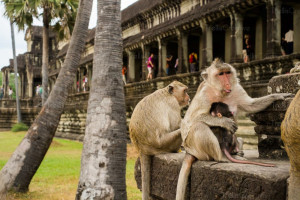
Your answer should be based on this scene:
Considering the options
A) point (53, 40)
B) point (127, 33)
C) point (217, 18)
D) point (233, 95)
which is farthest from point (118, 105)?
point (53, 40)

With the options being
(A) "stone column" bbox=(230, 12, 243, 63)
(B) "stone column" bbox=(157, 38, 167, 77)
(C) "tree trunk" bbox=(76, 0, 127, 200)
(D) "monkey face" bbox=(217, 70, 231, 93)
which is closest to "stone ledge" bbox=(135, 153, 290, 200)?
(D) "monkey face" bbox=(217, 70, 231, 93)

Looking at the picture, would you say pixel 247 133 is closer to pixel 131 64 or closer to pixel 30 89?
pixel 131 64

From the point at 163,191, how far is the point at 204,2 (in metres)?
14.0

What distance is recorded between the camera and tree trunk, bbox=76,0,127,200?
18.1 feet

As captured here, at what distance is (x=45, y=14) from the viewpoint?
20.0 m

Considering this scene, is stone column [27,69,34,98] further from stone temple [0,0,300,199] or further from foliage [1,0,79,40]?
foliage [1,0,79,40]

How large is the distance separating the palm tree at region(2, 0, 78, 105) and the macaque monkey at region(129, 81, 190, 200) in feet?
49.8

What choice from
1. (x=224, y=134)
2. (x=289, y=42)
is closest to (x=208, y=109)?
(x=224, y=134)

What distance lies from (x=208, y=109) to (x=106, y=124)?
2.57m

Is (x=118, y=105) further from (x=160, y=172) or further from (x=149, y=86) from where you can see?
(x=149, y=86)

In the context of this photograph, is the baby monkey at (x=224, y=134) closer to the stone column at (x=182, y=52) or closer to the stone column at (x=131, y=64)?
the stone column at (x=182, y=52)

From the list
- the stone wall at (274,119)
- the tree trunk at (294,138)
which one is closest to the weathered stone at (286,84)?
the stone wall at (274,119)

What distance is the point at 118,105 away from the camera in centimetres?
574

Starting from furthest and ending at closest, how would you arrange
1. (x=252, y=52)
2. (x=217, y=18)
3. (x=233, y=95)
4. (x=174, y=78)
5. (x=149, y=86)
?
(x=149, y=86)
(x=252, y=52)
(x=174, y=78)
(x=217, y=18)
(x=233, y=95)
